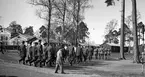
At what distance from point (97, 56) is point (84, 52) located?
8380 mm

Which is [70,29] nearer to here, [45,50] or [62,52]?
[45,50]

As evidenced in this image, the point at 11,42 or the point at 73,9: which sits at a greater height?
the point at 73,9

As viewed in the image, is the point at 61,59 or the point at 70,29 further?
the point at 70,29

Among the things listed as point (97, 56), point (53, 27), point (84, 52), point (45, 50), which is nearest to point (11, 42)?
point (53, 27)

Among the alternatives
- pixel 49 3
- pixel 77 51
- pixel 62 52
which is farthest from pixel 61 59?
pixel 49 3

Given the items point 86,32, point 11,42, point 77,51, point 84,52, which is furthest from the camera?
point 86,32

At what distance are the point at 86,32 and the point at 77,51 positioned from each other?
257 feet

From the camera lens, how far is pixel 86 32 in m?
98.9

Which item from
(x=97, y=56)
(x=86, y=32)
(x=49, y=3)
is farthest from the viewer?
(x=86, y=32)

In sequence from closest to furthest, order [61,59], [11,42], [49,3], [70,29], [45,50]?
[61,59], [45,50], [49,3], [70,29], [11,42]

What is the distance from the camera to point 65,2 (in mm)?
38594

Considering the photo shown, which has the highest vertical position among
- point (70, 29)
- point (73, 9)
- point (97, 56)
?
point (73, 9)

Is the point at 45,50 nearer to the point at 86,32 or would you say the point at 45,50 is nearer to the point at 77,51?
the point at 77,51

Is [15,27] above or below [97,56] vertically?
above
